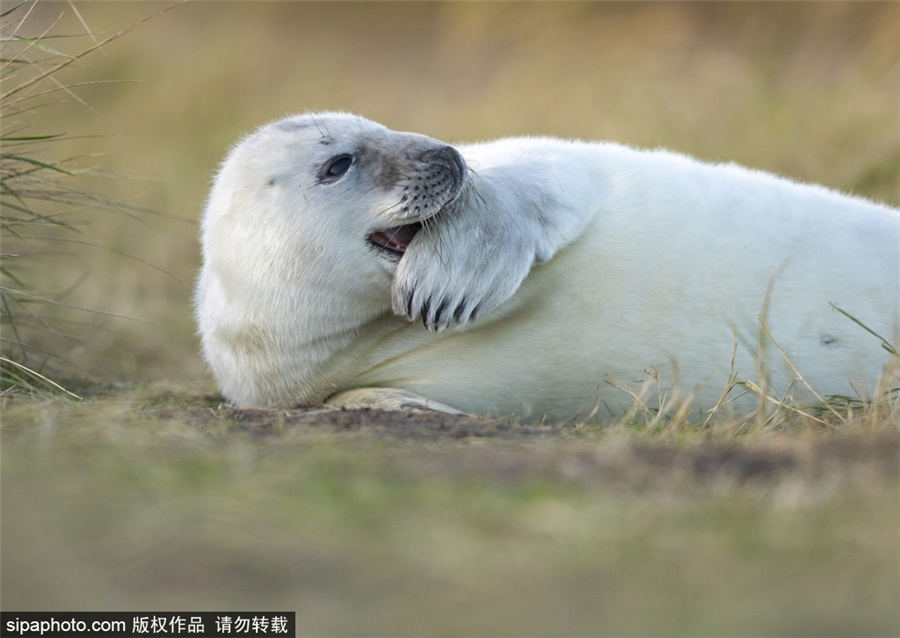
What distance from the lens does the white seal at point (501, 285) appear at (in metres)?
3.75

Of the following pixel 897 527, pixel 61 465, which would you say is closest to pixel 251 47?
pixel 61 465

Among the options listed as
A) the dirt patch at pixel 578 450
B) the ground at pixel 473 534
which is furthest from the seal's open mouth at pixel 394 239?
the ground at pixel 473 534

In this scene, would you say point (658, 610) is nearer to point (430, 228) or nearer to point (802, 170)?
point (430, 228)

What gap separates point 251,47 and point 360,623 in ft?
31.0

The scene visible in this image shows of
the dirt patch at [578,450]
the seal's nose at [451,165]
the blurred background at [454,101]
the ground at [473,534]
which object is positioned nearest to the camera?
the ground at [473,534]

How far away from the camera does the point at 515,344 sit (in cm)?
392

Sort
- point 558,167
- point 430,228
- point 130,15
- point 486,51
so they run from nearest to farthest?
1. point 430,228
2. point 558,167
3. point 130,15
4. point 486,51

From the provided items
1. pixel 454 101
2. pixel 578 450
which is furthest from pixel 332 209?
pixel 454 101

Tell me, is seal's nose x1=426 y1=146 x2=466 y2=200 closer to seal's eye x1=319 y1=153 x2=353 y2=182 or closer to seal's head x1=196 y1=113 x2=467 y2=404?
seal's head x1=196 y1=113 x2=467 y2=404

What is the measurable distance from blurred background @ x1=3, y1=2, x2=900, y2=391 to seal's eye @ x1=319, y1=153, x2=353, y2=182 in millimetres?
1606

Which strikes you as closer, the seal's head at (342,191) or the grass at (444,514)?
the grass at (444,514)

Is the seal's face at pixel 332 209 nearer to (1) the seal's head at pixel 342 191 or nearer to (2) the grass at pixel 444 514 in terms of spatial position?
(1) the seal's head at pixel 342 191

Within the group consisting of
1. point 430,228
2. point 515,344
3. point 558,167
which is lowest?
point 515,344

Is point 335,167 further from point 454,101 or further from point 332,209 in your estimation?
point 454,101
